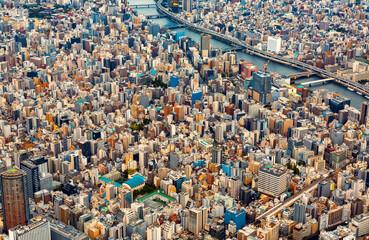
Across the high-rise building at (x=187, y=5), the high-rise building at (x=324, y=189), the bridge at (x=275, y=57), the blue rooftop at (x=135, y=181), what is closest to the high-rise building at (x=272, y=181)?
the high-rise building at (x=324, y=189)

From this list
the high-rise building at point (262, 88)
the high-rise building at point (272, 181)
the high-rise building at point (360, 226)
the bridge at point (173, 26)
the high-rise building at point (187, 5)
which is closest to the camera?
the high-rise building at point (360, 226)

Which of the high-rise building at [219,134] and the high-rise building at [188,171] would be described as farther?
the high-rise building at [219,134]

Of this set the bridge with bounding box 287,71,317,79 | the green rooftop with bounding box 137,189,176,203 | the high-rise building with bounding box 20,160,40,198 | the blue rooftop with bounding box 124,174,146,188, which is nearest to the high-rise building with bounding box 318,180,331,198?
the green rooftop with bounding box 137,189,176,203

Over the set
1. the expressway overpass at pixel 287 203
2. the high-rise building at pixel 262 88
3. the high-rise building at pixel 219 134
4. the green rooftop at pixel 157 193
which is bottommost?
the green rooftop at pixel 157 193

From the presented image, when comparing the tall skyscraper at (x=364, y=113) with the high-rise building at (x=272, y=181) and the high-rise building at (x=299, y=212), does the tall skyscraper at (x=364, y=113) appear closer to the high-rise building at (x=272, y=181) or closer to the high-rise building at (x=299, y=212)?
the high-rise building at (x=272, y=181)

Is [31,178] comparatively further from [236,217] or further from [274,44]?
[274,44]

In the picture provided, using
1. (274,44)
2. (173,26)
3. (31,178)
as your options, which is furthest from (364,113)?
(173,26)
